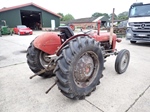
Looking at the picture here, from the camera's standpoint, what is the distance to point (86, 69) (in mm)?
2086

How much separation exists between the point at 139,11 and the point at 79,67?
6128 millimetres

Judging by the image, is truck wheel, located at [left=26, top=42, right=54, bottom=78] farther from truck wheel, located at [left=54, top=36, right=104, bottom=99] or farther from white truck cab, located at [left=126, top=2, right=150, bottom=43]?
white truck cab, located at [left=126, top=2, right=150, bottom=43]

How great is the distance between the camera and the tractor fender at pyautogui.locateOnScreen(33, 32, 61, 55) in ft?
7.49

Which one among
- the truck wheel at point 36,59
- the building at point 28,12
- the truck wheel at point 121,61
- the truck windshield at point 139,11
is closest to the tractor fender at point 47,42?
the truck wheel at point 36,59

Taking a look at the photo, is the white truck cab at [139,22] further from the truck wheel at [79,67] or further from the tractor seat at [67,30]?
the tractor seat at [67,30]

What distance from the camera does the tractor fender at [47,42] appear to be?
89.9 inches

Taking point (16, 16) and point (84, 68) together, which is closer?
point (84, 68)

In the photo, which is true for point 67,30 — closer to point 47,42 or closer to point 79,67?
point 47,42

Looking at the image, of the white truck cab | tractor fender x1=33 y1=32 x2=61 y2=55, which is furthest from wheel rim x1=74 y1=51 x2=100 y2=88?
the white truck cab

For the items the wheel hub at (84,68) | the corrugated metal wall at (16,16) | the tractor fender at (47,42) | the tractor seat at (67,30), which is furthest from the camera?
the corrugated metal wall at (16,16)

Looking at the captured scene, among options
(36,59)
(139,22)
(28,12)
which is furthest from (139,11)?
(28,12)

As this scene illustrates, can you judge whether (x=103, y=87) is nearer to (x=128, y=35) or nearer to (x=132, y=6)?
(x=128, y=35)

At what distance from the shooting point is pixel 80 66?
200cm

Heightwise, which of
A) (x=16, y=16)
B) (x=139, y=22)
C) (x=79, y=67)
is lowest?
(x=79, y=67)
